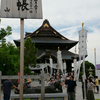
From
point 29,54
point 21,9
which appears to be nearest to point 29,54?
point 29,54

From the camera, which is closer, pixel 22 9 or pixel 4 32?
pixel 22 9

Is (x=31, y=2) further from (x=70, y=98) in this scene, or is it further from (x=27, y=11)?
(x=70, y=98)

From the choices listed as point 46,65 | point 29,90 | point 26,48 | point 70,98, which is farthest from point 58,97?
point 46,65

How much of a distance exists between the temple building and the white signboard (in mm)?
32320

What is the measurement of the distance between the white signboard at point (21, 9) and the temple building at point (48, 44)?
32320 millimetres

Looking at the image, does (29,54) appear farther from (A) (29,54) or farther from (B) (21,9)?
(B) (21,9)

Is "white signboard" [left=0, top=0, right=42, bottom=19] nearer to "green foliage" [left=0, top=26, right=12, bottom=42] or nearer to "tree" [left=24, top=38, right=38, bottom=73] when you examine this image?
"green foliage" [left=0, top=26, right=12, bottom=42]

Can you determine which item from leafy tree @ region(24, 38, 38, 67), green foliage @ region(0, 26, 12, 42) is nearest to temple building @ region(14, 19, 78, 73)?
leafy tree @ region(24, 38, 38, 67)

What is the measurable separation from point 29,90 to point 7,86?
62.7 inches

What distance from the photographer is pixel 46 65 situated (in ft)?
131

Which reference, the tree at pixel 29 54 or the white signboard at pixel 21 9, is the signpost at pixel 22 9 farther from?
the tree at pixel 29 54

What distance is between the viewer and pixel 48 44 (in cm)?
4331

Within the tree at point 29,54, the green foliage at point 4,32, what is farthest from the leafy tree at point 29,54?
the green foliage at point 4,32

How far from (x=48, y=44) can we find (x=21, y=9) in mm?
36273
